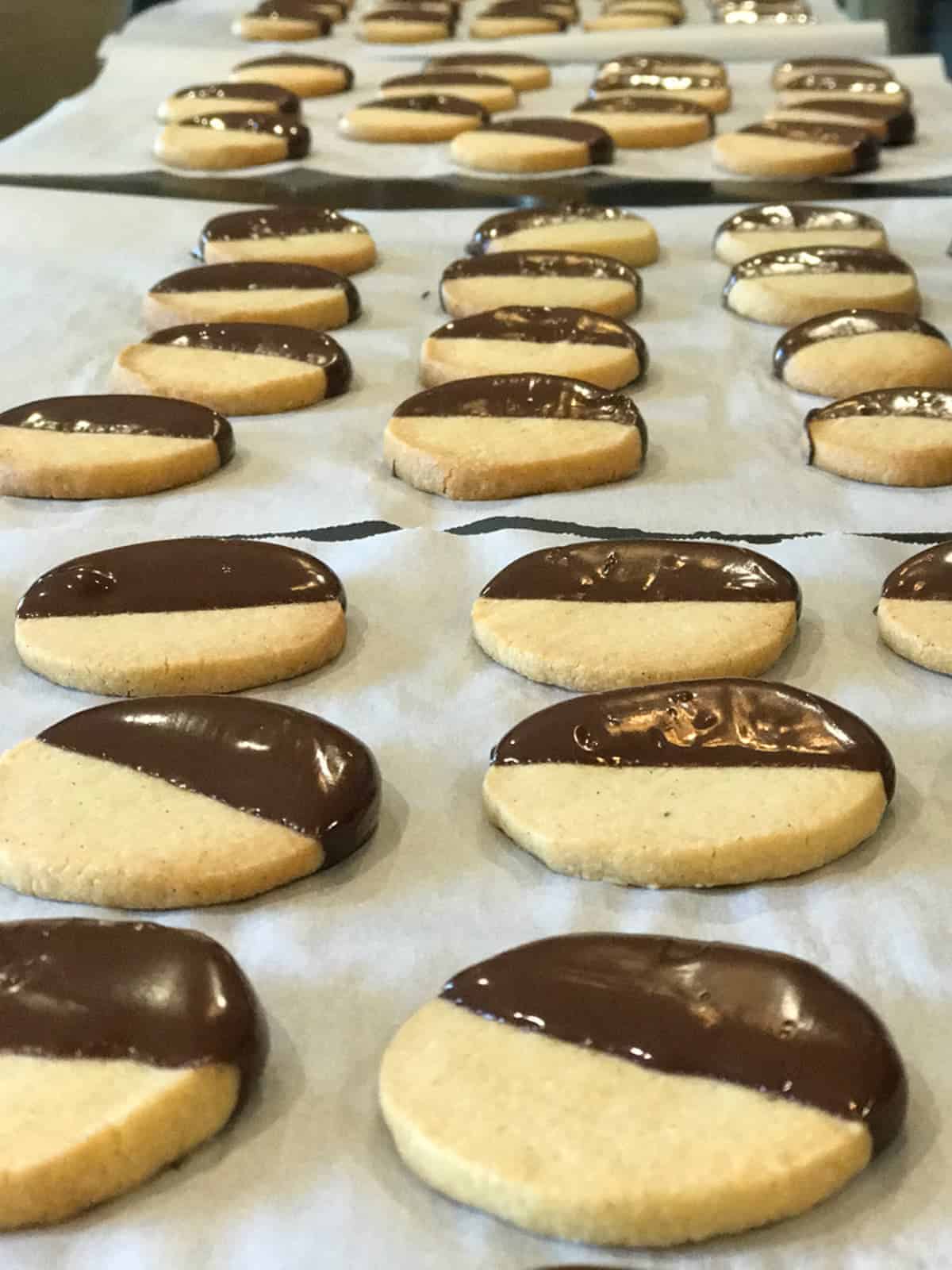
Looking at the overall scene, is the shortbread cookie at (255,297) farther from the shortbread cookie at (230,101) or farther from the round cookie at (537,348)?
the shortbread cookie at (230,101)

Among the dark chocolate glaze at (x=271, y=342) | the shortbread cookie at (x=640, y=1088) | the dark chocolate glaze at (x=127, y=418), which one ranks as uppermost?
the dark chocolate glaze at (x=271, y=342)

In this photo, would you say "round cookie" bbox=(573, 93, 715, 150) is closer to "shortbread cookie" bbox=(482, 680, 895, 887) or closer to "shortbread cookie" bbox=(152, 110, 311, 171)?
"shortbread cookie" bbox=(152, 110, 311, 171)

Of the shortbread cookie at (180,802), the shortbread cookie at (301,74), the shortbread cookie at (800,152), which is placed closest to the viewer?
the shortbread cookie at (180,802)

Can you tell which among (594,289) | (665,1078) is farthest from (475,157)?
(665,1078)

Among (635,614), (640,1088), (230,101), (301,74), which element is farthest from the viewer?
(301,74)

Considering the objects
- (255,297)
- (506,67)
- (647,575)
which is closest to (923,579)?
(647,575)

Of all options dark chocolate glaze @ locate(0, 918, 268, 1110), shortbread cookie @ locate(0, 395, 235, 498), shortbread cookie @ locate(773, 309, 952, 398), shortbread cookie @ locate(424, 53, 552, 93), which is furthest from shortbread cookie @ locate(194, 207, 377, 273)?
dark chocolate glaze @ locate(0, 918, 268, 1110)

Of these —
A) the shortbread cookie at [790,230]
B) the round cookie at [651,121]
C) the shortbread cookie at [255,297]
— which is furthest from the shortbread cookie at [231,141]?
the shortbread cookie at [790,230]

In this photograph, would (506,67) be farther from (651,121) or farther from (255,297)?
(255,297)
